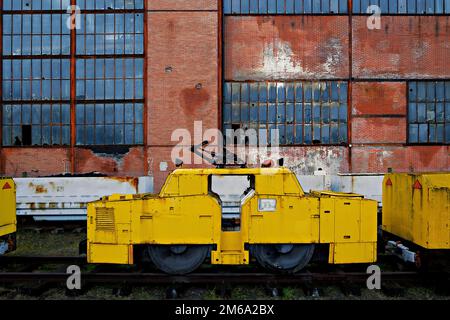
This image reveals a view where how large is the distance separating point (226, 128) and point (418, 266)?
997cm

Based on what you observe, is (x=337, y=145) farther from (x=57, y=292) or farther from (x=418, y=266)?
(x=57, y=292)

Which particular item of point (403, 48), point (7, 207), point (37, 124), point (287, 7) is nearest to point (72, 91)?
point (37, 124)

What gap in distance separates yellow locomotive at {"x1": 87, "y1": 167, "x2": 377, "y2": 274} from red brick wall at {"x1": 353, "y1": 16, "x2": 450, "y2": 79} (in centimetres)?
1072

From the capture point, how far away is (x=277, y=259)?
6219mm

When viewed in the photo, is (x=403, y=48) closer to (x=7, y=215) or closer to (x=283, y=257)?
(x=283, y=257)

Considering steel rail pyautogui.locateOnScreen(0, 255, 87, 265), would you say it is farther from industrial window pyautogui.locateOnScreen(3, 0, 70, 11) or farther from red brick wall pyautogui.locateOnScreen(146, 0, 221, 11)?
industrial window pyautogui.locateOnScreen(3, 0, 70, 11)

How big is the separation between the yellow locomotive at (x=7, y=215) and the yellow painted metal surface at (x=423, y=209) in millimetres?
8157

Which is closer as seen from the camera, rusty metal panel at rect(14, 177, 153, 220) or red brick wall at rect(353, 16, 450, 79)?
rusty metal panel at rect(14, 177, 153, 220)

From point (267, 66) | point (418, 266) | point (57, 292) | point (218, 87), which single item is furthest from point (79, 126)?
point (418, 266)

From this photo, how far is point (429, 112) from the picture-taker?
15.0 meters

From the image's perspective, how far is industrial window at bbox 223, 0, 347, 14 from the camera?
1473 cm

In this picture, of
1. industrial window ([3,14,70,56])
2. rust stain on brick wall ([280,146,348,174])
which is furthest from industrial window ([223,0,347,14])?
industrial window ([3,14,70,56])

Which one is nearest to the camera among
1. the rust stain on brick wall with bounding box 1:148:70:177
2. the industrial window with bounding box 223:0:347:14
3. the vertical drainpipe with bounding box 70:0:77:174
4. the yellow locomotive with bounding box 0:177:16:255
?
the yellow locomotive with bounding box 0:177:16:255

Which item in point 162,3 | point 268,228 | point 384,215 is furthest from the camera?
point 162,3
